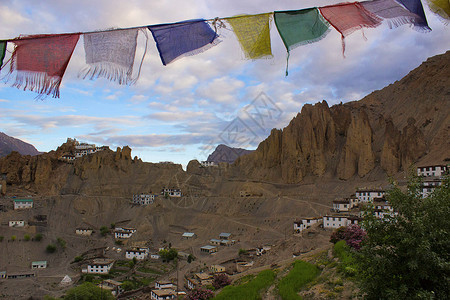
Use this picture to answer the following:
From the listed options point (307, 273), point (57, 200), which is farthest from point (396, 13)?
point (57, 200)

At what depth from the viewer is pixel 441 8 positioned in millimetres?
8188

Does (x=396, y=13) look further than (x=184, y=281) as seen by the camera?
No

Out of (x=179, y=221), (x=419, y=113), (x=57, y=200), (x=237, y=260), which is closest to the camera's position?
(x=237, y=260)

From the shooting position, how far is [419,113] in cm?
7419

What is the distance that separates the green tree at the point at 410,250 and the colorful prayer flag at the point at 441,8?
3.79 meters

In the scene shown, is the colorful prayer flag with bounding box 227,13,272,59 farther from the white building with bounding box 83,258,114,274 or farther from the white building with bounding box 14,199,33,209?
the white building with bounding box 14,199,33,209

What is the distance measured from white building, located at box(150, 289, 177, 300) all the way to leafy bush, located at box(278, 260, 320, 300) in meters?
14.9

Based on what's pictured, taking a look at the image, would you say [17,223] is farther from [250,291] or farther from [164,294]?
[250,291]

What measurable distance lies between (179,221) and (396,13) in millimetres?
59261

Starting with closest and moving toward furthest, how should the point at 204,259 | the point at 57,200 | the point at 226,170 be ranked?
the point at 204,259
the point at 57,200
the point at 226,170

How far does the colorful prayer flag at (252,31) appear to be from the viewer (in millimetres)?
7414

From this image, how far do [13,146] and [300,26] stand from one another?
188m

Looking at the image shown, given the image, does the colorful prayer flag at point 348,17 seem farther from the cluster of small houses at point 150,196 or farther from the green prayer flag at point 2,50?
the cluster of small houses at point 150,196

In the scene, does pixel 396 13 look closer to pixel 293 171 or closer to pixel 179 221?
pixel 179 221
